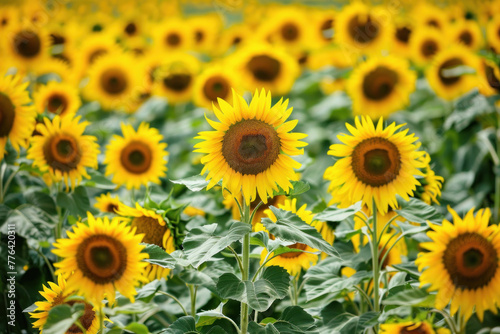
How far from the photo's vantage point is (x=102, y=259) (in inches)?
57.3

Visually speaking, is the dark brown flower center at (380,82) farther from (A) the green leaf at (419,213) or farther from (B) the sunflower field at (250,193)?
(A) the green leaf at (419,213)

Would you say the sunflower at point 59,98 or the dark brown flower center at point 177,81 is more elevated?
the dark brown flower center at point 177,81

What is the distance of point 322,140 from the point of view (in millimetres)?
3549

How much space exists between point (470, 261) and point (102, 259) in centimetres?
90

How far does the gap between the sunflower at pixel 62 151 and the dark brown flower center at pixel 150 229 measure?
1.16 feet

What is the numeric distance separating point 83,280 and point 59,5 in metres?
4.84

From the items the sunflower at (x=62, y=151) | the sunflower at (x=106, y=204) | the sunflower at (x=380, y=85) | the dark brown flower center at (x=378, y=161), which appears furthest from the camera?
the sunflower at (x=380, y=85)

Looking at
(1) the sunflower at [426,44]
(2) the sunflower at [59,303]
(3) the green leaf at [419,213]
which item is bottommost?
(2) the sunflower at [59,303]

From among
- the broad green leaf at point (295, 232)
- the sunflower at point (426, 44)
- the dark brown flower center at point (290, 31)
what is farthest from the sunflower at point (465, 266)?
the dark brown flower center at point (290, 31)

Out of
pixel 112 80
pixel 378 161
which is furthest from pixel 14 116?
pixel 112 80

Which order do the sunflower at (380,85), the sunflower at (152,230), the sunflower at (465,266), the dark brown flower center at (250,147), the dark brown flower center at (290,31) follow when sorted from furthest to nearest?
1. the dark brown flower center at (290,31)
2. the sunflower at (380,85)
3. the sunflower at (152,230)
4. the dark brown flower center at (250,147)
5. the sunflower at (465,266)

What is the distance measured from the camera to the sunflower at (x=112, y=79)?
3699 millimetres

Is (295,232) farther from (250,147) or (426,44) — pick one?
(426,44)

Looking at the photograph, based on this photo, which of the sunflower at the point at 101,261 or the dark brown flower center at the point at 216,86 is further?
the dark brown flower center at the point at 216,86
